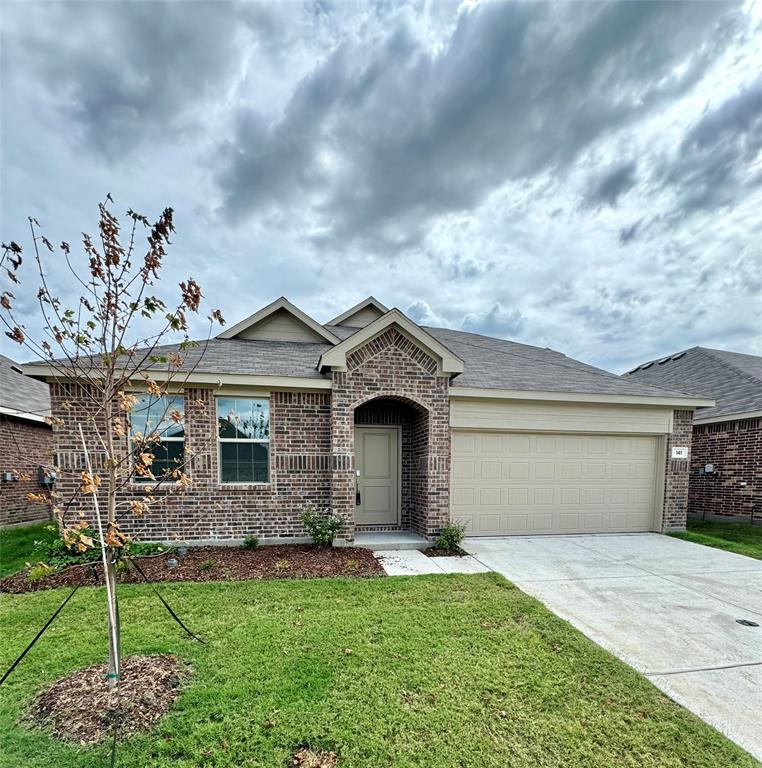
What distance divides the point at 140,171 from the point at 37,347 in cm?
594

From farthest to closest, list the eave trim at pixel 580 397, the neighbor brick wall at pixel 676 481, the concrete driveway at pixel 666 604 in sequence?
1. the neighbor brick wall at pixel 676 481
2. the eave trim at pixel 580 397
3. the concrete driveway at pixel 666 604

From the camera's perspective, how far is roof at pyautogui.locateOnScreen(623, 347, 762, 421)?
10.5m

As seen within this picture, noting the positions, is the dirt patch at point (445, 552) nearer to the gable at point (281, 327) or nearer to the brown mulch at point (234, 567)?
the brown mulch at point (234, 567)

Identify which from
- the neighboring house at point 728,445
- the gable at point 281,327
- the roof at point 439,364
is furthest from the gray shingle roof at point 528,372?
the gable at point 281,327

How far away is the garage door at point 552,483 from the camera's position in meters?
7.90

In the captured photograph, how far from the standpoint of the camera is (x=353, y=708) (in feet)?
9.05

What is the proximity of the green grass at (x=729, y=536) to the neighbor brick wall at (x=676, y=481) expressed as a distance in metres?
0.30

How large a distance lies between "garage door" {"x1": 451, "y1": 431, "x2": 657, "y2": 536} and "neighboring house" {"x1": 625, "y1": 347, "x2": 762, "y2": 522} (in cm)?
340

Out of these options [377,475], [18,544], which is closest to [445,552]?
[377,475]

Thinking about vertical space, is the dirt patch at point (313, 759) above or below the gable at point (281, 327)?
below

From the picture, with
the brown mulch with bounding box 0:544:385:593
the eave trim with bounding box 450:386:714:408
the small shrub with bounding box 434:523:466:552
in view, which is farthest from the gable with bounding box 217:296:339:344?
the small shrub with bounding box 434:523:466:552

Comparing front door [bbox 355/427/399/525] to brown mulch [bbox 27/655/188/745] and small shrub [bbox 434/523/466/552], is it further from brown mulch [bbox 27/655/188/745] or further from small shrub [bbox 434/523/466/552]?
brown mulch [bbox 27/655/188/745]

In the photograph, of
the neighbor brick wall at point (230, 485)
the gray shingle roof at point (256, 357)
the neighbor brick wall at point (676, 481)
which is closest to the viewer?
the neighbor brick wall at point (230, 485)

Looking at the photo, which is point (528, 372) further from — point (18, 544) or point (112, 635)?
point (18, 544)
